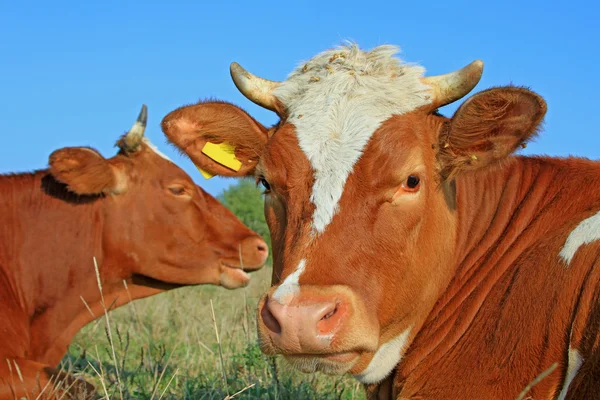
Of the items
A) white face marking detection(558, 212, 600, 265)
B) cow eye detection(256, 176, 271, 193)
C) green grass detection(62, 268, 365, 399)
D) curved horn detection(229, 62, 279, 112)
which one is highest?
curved horn detection(229, 62, 279, 112)

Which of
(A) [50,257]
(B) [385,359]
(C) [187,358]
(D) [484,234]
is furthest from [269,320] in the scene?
(A) [50,257]

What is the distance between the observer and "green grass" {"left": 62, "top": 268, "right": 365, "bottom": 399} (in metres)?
5.68

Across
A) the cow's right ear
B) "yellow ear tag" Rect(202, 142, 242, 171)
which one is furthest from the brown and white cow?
"yellow ear tag" Rect(202, 142, 242, 171)

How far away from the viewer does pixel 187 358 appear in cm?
742

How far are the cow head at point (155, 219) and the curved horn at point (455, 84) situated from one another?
4110 mm

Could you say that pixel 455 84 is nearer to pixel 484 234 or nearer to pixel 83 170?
pixel 484 234

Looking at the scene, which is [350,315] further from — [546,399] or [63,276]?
[63,276]

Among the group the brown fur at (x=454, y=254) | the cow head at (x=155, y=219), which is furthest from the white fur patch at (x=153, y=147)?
the brown fur at (x=454, y=254)

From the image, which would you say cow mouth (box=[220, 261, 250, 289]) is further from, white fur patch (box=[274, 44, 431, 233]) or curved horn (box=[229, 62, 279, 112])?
white fur patch (box=[274, 44, 431, 233])

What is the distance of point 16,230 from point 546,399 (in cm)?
553

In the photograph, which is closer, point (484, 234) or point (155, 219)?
point (484, 234)

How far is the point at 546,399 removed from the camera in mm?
3490

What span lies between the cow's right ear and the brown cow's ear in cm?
124

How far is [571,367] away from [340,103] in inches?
72.7
